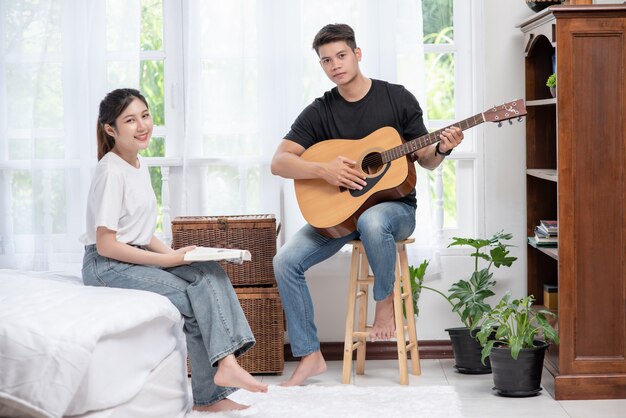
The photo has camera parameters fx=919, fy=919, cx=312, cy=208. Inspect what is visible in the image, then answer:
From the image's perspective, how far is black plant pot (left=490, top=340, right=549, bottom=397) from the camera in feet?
10.9

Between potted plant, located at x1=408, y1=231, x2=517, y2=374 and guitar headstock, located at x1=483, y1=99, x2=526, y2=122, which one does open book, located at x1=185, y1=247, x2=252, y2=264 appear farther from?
potted plant, located at x1=408, y1=231, x2=517, y2=374

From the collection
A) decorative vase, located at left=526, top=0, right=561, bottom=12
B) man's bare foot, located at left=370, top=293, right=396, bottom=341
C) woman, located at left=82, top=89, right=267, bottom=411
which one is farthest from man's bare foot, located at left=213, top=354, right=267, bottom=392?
decorative vase, located at left=526, top=0, right=561, bottom=12

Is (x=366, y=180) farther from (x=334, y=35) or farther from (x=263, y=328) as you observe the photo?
(x=263, y=328)

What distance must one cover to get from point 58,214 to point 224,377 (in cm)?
157

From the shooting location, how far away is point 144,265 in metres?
2.92

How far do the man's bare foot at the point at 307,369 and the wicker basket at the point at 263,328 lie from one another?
0.24m

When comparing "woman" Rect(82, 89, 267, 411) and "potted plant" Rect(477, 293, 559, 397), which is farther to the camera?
"potted plant" Rect(477, 293, 559, 397)

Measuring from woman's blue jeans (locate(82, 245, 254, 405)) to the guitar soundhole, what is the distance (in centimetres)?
83

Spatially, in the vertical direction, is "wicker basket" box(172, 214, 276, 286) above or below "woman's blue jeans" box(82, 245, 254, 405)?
above

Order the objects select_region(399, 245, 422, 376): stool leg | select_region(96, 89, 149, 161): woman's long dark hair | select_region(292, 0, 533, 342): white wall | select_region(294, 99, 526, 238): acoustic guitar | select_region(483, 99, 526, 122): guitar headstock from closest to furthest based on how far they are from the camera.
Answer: select_region(96, 89, 149, 161): woman's long dark hair → select_region(483, 99, 526, 122): guitar headstock → select_region(294, 99, 526, 238): acoustic guitar → select_region(399, 245, 422, 376): stool leg → select_region(292, 0, 533, 342): white wall

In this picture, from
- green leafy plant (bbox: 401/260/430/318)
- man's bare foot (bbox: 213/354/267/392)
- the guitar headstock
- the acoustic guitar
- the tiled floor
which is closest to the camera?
man's bare foot (bbox: 213/354/267/392)

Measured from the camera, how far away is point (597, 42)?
3250 millimetres

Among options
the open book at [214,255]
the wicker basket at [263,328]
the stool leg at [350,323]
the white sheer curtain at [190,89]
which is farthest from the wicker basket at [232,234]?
the open book at [214,255]

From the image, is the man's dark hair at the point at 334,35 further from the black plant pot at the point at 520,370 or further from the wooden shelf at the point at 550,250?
the black plant pot at the point at 520,370
